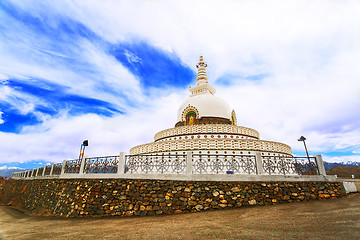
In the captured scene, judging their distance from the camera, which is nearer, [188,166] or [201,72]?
[188,166]

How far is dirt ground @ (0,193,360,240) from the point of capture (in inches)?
171

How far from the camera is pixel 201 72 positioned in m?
28.8

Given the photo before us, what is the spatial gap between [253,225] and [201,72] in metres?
26.0

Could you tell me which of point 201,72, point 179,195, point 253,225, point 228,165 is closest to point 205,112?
point 201,72

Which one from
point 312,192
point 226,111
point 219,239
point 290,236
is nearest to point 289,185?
point 312,192

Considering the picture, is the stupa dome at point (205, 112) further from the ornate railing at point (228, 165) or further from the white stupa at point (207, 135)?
the ornate railing at point (228, 165)

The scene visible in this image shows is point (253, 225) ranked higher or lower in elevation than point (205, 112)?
lower

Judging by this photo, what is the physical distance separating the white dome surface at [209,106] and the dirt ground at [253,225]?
15.8m

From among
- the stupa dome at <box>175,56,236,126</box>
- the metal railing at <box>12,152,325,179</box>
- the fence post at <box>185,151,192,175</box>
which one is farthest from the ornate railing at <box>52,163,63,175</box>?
the stupa dome at <box>175,56,236,126</box>

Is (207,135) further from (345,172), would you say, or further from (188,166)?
(345,172)

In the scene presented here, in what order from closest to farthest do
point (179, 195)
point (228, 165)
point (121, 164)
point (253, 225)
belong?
point (253, 225) < point (179, 195) < point (228, 165) < point (121, 164)

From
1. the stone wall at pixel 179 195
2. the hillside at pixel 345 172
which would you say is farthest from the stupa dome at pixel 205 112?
the hillside at pixel 345 172

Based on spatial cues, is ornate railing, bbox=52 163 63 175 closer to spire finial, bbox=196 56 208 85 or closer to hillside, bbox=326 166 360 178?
spire finial, bbox=196 56 208 85

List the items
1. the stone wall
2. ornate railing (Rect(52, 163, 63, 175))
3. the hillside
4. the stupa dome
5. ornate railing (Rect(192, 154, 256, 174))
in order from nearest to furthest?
the stone wall → ornate railing (Rect(192, 154, 256, 174)) → ornate railing (Rect(52, 163, 63, 175)) → the stupa dome → the hillside
